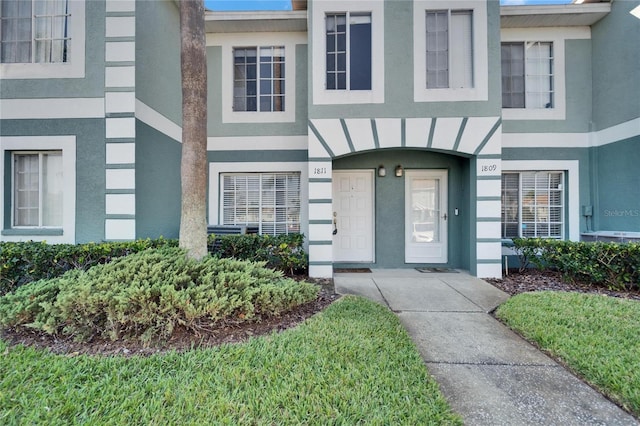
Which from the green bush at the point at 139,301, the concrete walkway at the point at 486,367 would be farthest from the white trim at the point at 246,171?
the green bush at the point at 139,301

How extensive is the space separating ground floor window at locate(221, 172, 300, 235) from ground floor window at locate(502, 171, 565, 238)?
5385mm

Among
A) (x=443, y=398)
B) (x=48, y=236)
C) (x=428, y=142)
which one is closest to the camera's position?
(x=443, y=398)

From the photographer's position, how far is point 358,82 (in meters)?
6.07

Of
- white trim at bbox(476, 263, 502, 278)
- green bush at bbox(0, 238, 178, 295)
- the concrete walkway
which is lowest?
the concrete walkway

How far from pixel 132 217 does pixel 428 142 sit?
6.01m

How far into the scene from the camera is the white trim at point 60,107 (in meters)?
5.23

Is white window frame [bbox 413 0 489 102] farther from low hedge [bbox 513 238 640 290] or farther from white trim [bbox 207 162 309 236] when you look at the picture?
low hedge [bbox 513 238 640 290]

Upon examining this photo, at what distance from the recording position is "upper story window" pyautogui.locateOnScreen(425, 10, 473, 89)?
599cm

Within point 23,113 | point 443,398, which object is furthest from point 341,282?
point 23,113

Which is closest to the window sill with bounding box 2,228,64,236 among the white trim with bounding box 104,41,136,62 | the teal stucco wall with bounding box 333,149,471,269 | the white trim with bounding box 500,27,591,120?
the white trim with bounding box 104,41,136,62

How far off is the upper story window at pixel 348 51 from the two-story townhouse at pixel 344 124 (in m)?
0.03

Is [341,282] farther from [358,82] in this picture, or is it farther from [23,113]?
[23,113]

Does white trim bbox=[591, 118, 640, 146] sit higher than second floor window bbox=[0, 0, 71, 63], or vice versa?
second floor window bbox=[0, 0, 71, 63]

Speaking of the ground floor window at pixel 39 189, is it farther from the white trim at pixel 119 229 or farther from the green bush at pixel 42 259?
the white trim at pixel 119 229
